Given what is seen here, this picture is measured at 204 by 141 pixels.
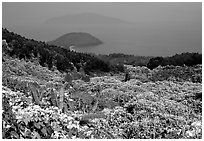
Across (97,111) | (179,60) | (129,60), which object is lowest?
(97,111)

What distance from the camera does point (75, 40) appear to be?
46844 millimetres

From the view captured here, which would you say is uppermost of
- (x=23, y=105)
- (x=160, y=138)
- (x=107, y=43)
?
(x=107, y=43)

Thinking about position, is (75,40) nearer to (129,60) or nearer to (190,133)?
(129,60)

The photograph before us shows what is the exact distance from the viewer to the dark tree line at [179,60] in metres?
26.5

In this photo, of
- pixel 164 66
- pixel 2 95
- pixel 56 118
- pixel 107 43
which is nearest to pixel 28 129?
pixel 56 118

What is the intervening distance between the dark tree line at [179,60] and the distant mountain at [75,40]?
44.2 ft

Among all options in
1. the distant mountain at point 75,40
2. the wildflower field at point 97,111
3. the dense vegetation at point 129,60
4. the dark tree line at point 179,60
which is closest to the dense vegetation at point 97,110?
the wildflower field at point 97,111

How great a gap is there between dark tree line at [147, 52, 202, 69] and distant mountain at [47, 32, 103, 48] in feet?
44.2

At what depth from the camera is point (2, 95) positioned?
450 inches

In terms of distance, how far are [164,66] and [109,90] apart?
37.7 feet

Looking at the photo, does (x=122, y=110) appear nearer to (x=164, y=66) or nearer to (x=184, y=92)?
(x=184, y=92)

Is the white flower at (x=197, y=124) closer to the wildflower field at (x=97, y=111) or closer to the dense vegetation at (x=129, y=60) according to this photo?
the wildflower field at (x=97, y=111)

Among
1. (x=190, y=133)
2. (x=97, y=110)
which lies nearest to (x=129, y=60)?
(x=97, y=110)

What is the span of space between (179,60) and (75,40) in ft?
73.3
